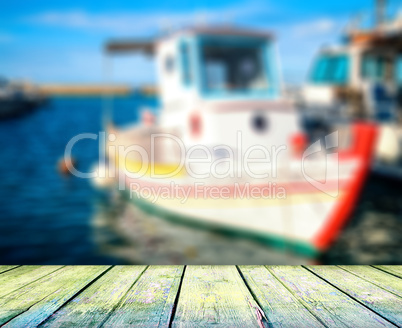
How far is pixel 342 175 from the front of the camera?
666 cm

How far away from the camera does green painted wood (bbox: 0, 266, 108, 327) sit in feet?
4.99

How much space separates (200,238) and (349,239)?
3.19 m

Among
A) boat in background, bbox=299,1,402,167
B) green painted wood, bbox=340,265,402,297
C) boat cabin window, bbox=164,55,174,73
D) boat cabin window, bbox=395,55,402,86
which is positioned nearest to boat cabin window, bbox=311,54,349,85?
boat in background, bbox=299,1,402,167

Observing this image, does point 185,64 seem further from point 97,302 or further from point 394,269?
point 97,302

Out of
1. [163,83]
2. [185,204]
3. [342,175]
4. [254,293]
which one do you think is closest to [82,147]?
[163,83]

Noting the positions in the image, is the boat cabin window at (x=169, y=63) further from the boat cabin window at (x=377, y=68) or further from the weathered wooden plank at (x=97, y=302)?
the boat cabin window at (x=377, y=68)

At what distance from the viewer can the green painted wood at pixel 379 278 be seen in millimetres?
1847

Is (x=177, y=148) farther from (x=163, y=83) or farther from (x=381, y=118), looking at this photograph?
(x=381, y=118)

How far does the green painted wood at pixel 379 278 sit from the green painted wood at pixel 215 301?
62cm

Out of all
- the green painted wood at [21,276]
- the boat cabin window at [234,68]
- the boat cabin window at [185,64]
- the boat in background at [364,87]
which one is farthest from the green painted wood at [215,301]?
the boat in background at [364,87]

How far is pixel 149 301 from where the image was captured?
165 cm

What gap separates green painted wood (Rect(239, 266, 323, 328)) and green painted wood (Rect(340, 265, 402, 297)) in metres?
0.46

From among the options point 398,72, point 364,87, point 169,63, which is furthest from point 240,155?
point 398,72

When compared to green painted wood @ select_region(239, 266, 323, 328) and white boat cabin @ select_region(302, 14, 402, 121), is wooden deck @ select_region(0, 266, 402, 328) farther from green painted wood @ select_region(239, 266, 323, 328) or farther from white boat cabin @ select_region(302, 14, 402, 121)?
white boat cabin @ select_region(302, 14, 402, 121)
